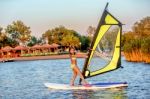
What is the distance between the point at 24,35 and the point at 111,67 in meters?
74.5

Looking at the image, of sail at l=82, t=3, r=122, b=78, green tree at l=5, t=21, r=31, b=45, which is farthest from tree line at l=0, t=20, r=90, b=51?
sail at l=82, t=3, r=122, b=78

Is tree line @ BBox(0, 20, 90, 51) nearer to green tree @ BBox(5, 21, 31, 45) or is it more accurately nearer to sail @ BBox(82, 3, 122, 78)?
green tree @ BBox(5, 21, 31, 45)

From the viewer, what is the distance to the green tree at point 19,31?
91062 millimetres

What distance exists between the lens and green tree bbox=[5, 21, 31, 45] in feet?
299

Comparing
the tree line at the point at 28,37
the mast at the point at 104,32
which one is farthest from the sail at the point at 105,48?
the tree line at the point at 28,37

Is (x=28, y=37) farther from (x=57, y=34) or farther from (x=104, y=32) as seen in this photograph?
(x=104, y=32)

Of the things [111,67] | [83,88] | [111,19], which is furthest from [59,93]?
[111,19]

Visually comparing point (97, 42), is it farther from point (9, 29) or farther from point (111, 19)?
point (9, 29)

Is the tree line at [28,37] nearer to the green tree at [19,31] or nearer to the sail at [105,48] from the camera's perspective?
the green tree at [19,31]

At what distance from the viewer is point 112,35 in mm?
17344

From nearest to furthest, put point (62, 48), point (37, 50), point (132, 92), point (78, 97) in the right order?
point (78, 97), point (132, 92), point (37, 50), point (62, 48)

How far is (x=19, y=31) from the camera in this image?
91.7 meters

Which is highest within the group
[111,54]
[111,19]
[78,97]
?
[111,19]

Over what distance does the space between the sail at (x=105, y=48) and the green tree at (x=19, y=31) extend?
243ft
